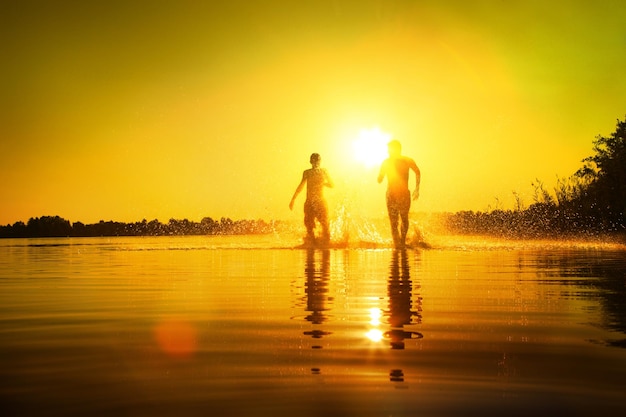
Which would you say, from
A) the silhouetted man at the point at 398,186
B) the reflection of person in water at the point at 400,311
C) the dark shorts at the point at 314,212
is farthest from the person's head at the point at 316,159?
the reflection of person in water at the point at 400,311

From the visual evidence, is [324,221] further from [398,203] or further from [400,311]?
[400,311]

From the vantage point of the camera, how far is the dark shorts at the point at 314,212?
19656 mm

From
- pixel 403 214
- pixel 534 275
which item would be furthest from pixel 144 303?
pixel 403 214

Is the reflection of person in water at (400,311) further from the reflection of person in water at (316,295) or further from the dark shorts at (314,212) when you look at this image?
the dark shorts at (314,212)

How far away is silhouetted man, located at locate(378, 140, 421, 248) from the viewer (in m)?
18.8

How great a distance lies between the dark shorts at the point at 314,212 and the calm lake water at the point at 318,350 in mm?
11909

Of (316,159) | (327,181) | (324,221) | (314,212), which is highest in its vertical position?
(316,159)

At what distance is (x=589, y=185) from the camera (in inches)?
1057

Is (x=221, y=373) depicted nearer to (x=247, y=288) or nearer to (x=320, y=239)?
(x=247, y=288)

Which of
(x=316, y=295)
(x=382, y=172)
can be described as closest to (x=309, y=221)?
(x=382, y=172)

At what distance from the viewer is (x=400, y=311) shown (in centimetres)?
541

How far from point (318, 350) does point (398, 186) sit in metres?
15.4

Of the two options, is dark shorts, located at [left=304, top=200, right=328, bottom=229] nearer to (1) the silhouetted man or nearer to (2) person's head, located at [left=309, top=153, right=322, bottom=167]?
(2) person's head, located at [left=309, top=153, right=322, bottom=167]

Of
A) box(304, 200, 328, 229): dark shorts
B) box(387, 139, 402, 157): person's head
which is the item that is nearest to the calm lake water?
box(387, 139, 402, 157): person's head
